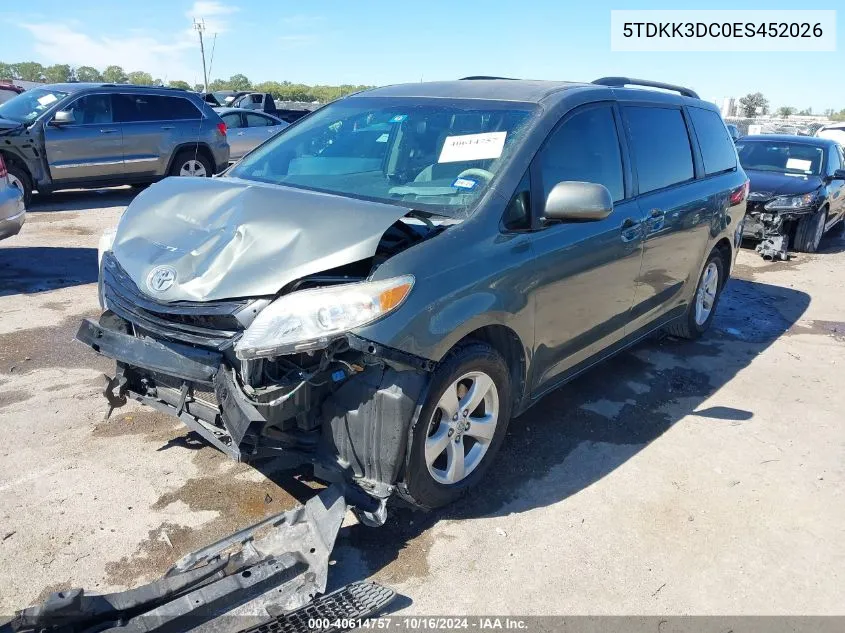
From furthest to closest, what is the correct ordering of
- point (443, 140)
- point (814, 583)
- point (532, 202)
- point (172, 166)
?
point (172, 166), point (443, 140), point (532, 202), point (814, 583)

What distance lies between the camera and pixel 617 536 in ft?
10.5

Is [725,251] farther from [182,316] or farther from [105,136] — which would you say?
[105,136]

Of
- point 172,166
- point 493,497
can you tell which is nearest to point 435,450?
point 493,497

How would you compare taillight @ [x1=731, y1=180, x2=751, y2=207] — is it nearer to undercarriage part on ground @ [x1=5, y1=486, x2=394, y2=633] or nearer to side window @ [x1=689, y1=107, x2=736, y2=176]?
side window @ [x1=689, y1=107, x2=736, y2=176]

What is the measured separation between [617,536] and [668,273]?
7.22 feet

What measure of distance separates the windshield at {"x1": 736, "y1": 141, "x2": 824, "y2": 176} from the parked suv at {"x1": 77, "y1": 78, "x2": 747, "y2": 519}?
7.49 meters

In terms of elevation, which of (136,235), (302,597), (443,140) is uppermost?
(443,140)

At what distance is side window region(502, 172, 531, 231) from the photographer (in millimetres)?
3309

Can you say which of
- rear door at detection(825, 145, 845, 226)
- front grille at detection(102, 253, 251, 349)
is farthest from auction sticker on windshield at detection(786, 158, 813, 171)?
front grille at detection(102, 253, 251, 349)

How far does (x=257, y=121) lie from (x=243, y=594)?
1408 centimetres

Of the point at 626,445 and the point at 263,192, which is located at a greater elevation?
the point at 263,192

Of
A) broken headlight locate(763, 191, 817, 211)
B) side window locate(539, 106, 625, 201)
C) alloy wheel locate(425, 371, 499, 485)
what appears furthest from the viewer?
broken headlight locate(763, 191, 817, 211)

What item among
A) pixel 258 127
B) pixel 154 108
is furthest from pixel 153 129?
pixel 258 127

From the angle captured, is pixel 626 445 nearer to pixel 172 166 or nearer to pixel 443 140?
pixel 443 140
